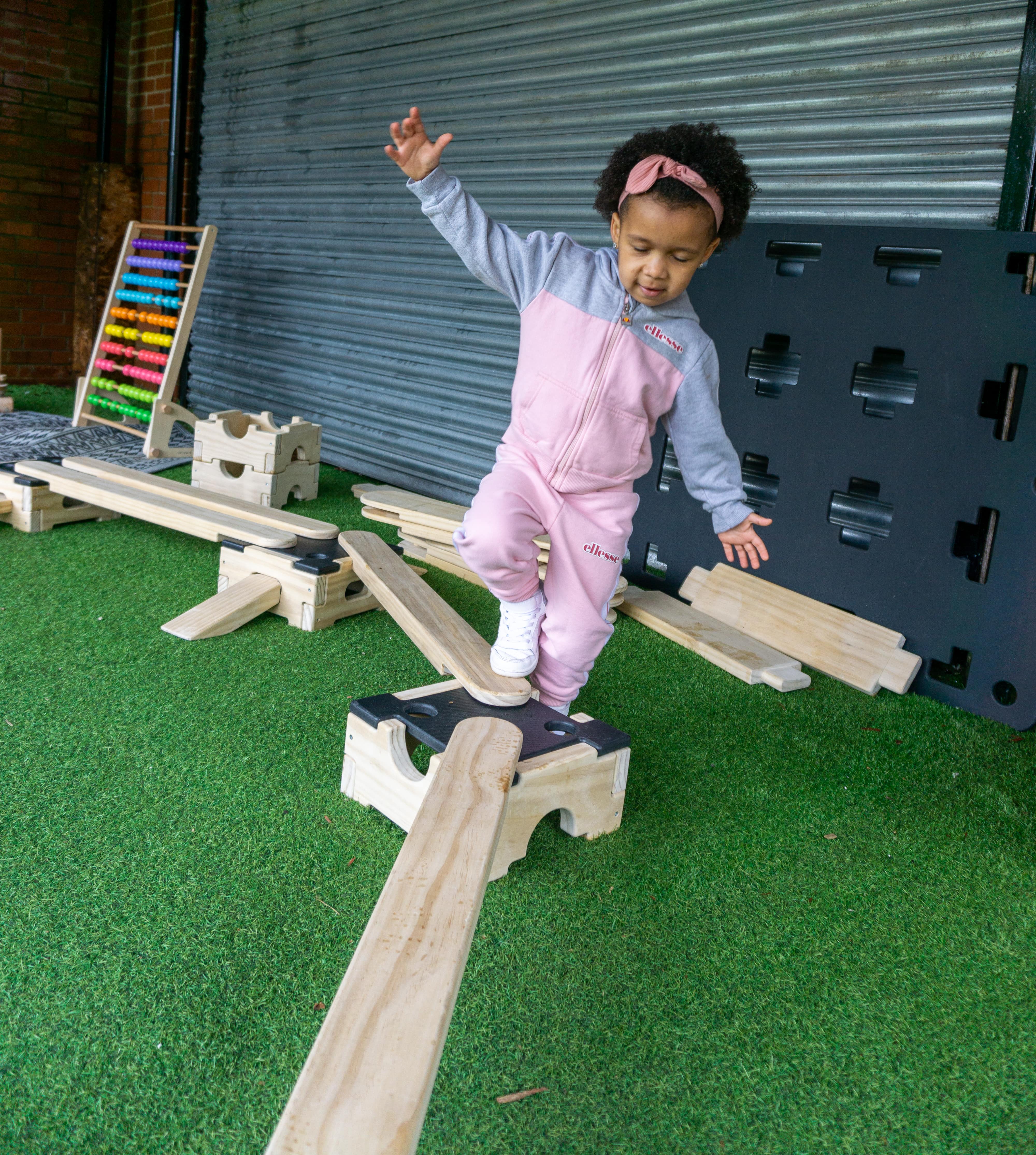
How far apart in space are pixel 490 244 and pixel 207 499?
179 centimetres

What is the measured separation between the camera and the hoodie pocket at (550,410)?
211 cm

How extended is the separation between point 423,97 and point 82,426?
8.69 ft

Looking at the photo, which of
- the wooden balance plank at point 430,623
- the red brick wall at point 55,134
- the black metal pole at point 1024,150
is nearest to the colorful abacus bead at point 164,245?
the red brick wall at point 55,134

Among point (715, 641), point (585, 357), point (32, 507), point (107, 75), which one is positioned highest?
point (107, 75)

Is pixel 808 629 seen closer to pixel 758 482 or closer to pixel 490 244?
pixel 758 482

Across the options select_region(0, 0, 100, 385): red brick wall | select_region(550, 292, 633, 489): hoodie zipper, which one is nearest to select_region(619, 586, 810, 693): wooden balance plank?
select_region(550, 292, 633, 489): hoodie zipper

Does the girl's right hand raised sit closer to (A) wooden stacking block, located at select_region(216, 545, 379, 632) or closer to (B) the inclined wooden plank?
(A) wooden stacking block, located at select_region(216, 545, 379, 632)

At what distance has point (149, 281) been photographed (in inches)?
218

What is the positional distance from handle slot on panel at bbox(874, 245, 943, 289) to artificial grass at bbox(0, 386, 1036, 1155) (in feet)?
4.40

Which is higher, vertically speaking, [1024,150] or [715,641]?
[1024,150]

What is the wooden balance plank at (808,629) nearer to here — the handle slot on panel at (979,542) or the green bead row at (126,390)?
the handle slot on panel at (979,542)

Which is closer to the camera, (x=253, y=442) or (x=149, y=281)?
(x=253, y=442)

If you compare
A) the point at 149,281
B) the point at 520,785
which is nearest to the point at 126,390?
the point at 149,281

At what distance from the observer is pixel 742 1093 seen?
4.33ft
